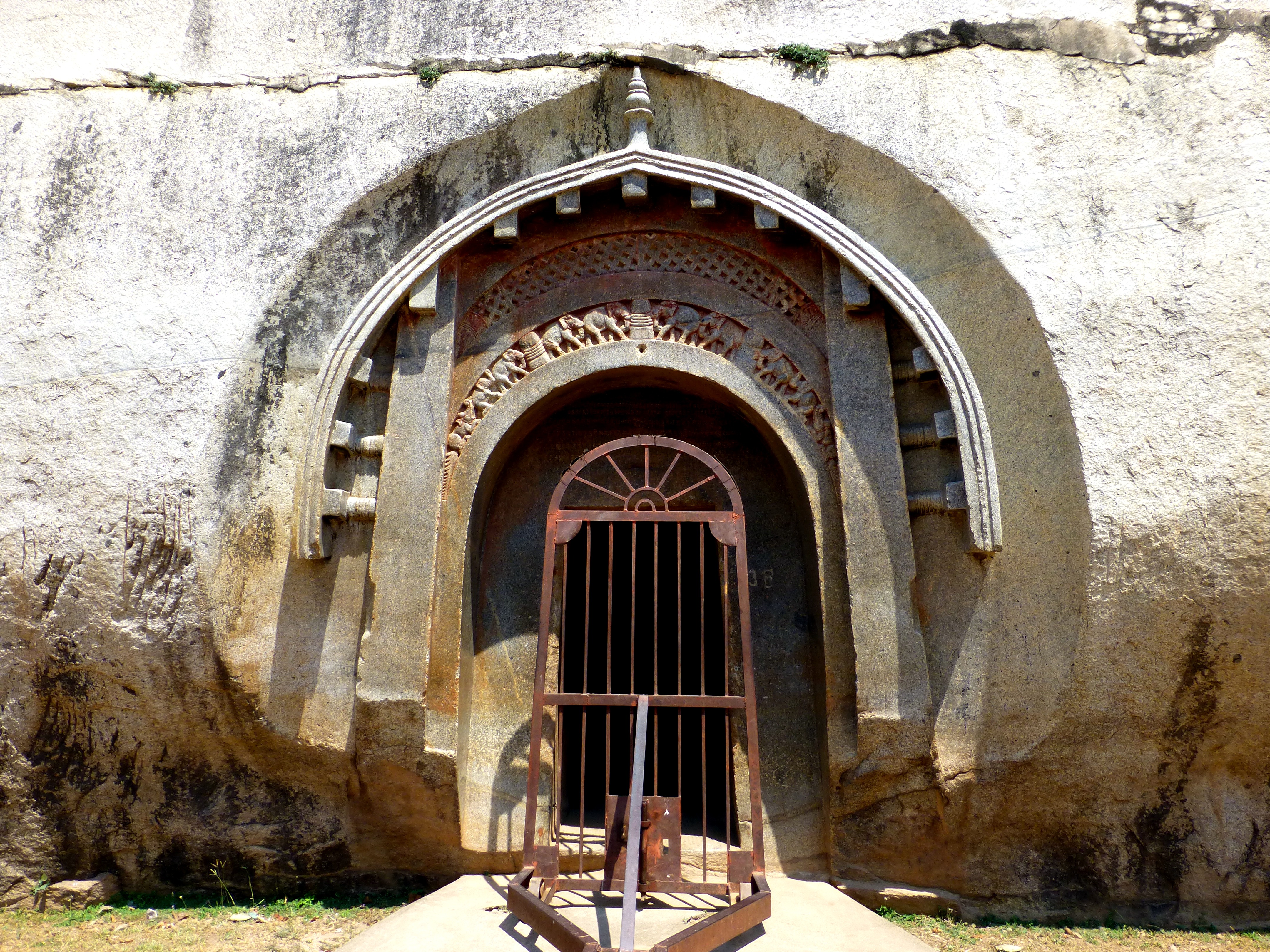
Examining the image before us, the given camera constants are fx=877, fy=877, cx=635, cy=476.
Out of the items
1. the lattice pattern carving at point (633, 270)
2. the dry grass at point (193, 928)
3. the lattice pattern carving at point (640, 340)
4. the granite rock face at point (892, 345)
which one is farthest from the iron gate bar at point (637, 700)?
the lattice pattern carving at point (633, 270)

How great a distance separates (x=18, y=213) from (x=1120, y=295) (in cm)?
537

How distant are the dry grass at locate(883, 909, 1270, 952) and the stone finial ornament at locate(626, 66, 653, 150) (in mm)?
3885

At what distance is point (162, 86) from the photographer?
465 centimetres

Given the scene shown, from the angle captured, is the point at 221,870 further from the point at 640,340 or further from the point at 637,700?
the point at 640,340

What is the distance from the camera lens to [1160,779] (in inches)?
156

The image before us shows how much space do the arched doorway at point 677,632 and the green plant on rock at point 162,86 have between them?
2.61 m

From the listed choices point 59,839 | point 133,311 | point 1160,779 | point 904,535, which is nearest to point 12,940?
point 59,839

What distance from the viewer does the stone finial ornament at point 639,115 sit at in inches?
175

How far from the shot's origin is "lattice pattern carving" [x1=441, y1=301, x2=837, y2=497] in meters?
4.37

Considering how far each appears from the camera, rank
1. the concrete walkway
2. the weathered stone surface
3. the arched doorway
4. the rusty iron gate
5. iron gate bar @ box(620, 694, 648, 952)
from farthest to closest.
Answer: the arched doorway
the weathered stone surface
the rusty iron gate
the concrete walkway
iron gate bar @ box(620, 694, 648, 952)

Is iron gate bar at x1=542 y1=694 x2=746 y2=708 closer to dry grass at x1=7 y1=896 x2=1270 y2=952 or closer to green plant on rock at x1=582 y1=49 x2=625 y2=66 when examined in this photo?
dry grass at x1=7 y1=896 x2=1270 y2=952

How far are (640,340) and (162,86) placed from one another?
2.89m

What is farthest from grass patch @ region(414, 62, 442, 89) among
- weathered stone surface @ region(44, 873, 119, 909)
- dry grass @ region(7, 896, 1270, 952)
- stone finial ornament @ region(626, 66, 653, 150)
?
weathered stone surface @ region(44, 873, 119, 909)

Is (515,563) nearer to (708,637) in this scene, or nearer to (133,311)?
(708,637)
